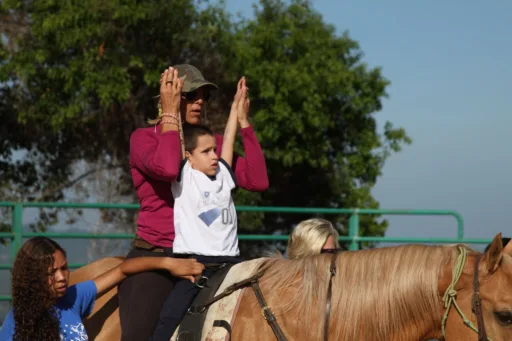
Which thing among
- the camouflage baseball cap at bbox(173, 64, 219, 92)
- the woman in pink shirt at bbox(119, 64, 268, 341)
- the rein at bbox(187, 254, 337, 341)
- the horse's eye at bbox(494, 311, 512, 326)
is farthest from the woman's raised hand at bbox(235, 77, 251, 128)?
the horse's eye at bbox(494, 311, 512, 326)

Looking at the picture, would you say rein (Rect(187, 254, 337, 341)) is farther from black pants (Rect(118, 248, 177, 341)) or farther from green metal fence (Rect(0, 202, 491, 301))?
green metal fence (Rect(0, 202, 491, 301))

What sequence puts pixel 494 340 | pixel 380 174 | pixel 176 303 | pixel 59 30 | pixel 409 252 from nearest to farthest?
pixel 494 340 < pixel 409 252 < pixel 176 303 < pixel 59 30 < pixel 380 174

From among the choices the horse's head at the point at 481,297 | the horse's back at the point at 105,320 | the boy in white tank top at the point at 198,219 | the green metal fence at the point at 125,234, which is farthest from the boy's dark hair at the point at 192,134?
the green metal fence at the point at 125,234

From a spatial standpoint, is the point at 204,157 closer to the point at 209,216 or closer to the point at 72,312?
the point at 209,216

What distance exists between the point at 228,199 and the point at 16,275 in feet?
3.10

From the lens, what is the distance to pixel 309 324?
10.6 feet

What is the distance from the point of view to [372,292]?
10.4ft

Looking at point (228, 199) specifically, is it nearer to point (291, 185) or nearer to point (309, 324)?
point (309, 324)

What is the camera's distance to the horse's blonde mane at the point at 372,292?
312 cm

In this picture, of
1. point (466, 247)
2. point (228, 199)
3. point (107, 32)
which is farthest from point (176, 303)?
point (107, 32)

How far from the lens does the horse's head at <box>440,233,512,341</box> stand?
9.79ft

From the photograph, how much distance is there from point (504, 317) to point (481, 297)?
0.11 m

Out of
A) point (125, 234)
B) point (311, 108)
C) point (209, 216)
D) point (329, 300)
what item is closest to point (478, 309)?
point (329, 300)

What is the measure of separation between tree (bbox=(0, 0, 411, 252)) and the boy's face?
27.7 ft
